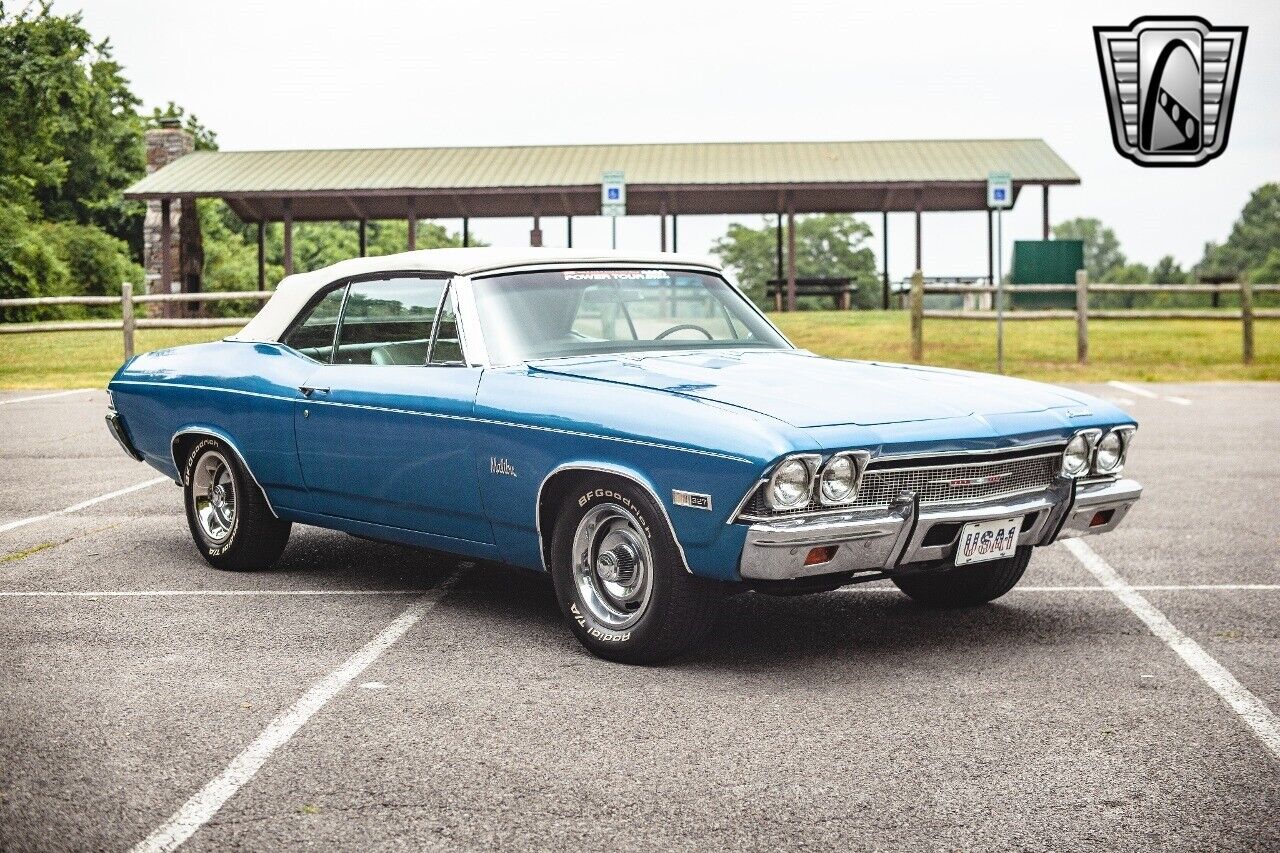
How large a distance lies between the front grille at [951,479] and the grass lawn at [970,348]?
1692 centimetres

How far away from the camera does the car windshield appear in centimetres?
624

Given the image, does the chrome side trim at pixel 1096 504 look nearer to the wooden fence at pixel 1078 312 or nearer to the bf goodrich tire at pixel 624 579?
the bf goodrich tire at pixel 624 579

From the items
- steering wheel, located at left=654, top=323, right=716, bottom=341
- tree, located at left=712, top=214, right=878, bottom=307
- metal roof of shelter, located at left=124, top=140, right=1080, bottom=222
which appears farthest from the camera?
tree, located at left=712, top=214, right=878, bottom=307

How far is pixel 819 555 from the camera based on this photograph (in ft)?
16.7

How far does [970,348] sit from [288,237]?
14.9m

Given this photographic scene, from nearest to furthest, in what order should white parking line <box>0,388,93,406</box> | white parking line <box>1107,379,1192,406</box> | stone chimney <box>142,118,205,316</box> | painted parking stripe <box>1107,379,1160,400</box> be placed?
1. white parking line <box>1107,379,1192,406</box>
2. painted parking stripe <box>1107,379,1160,400</box>
3. white parking line <box>0,388,93,406</box>
4. stone chimney <box>142,118,205,316</box>

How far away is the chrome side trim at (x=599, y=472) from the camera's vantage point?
521cm

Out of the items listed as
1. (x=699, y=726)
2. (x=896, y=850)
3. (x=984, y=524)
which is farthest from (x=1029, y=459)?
(x=896, y=850)

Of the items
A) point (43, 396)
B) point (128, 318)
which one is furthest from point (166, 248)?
point (43, 396)

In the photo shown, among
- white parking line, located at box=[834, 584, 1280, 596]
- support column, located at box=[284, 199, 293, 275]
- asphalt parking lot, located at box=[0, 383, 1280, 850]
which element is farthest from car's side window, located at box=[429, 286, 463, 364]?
support column, located at box=[284, 199, 293, 275]

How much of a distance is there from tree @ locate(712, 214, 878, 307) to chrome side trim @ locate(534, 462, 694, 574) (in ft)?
310

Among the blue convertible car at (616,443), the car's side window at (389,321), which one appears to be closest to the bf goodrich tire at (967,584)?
the blue convertible car at (616,443)

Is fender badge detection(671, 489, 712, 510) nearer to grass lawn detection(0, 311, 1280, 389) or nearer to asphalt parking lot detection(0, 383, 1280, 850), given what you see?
asphalt parking lot detection(0, 383, 1280, 850)

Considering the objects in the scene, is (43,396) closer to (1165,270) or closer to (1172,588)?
(1172,588)
